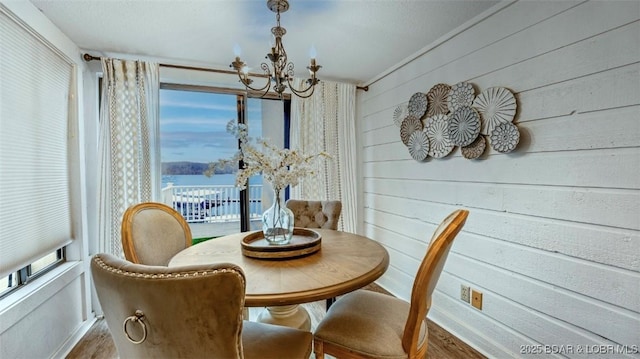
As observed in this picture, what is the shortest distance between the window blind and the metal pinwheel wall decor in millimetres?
2605

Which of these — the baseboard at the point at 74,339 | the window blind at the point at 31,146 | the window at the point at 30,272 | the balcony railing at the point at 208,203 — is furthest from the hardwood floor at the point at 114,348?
the balcony railing at the point at 208,203

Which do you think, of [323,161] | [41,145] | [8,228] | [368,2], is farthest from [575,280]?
[41,145]

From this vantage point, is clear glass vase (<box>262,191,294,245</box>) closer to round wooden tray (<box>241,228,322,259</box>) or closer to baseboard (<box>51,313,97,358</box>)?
round wooden tray (<box>241,228,322,259</box>)

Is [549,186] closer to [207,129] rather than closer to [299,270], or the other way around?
[299,270]

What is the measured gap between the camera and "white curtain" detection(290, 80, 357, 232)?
9.58 ft

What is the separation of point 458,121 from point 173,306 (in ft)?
6.39

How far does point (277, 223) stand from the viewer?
5.18ft

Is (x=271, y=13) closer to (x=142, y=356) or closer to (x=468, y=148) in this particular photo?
(x=468, y=148)

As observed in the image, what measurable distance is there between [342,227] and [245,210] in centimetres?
104

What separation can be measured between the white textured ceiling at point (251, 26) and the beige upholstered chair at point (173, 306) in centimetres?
157

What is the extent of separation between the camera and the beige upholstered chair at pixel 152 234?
5.09 ft

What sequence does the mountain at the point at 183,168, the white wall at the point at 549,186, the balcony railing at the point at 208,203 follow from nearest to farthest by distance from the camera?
the white wall at the point at 549,186, the mountain at the point at 183,168, the balcony railing at the point at 208,203

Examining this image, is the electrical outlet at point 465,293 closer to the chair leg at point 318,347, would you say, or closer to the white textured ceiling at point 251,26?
the chair leg at point 318,347

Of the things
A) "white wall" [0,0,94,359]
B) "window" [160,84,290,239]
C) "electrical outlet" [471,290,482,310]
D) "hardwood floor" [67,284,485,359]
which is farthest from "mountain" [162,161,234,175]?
"electrical outlet" [471,290,482,310]
